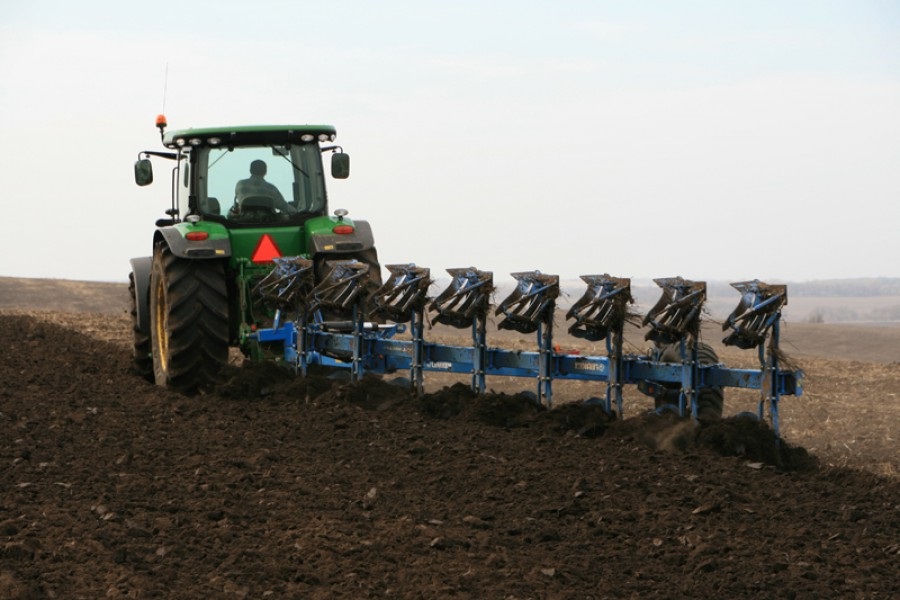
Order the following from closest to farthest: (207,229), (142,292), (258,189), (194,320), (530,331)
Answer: (530,331) → (194,320) → (207,229) → (258,189) → (142,292)

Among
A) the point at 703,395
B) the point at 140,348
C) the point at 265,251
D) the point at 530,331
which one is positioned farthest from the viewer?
the point at 140,348

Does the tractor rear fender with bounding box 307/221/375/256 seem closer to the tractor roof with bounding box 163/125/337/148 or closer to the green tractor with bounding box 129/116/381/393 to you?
the green tractor with bounding box 129/116/381/393

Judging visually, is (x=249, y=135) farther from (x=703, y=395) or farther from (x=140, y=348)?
(x=703, y=395)

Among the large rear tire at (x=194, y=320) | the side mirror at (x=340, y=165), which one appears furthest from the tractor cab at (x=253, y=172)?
the large rear tire at (x=194, y=320)

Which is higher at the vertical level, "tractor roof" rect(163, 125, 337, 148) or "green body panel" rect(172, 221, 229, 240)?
"tractor roof" rect(163, 125, 337, 148)

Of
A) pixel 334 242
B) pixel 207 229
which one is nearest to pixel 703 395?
pixel 334 242

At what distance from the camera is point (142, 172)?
39.2 feet

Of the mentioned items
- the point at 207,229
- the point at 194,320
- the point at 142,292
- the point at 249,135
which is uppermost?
the point at 249,135

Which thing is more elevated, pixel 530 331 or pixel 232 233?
pixel 232 233

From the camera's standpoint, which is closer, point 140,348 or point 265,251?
point 265,251

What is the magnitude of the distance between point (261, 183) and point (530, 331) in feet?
11.7

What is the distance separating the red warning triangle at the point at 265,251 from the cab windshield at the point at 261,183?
281 millimetres

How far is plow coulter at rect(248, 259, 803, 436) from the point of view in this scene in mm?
7969

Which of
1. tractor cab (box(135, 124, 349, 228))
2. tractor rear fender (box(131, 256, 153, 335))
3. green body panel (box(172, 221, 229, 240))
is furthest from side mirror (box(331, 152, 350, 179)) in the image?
tractor rear fender (box(131, 256, 153, 335))
